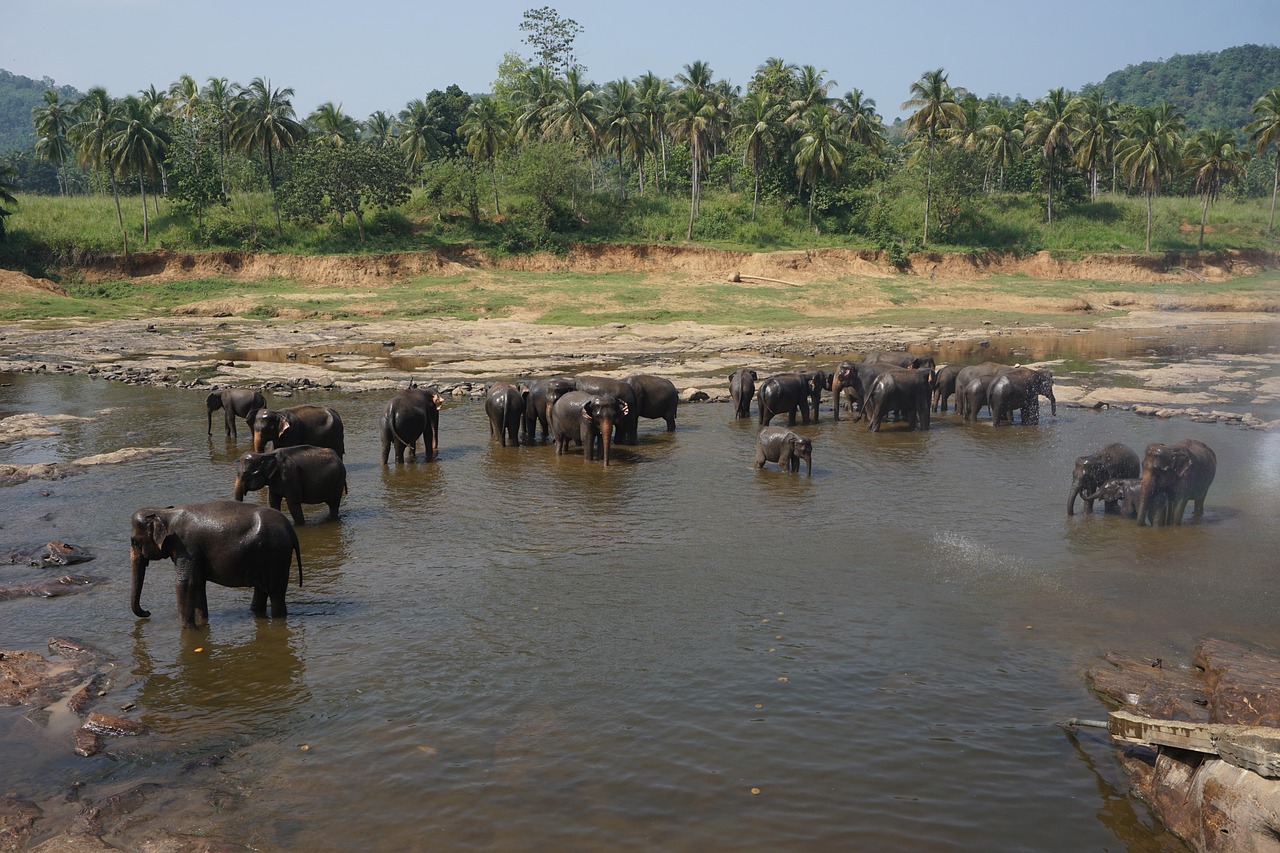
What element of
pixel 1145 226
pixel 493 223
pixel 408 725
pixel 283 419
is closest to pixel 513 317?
pixel 493 223

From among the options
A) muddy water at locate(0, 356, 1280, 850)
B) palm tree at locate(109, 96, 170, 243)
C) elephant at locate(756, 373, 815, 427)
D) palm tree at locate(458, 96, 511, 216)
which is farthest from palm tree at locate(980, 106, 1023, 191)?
muddy water at locate(0, 356, 1280, 850)

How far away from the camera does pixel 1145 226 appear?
221 feet

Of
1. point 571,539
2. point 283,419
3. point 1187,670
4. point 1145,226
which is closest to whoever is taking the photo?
point 1187,670

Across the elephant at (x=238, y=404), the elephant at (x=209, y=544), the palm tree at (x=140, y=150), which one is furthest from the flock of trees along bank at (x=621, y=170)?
the elephant at (x=209, y=544)

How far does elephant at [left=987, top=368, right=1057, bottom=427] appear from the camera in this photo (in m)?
22.0

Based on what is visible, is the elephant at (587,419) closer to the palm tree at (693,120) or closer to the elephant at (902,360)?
the elephant at (902,360)

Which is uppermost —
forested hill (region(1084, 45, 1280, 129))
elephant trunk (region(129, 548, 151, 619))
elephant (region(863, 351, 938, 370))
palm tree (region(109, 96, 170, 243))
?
forested hill (region(1084, 45, 1280, 129))

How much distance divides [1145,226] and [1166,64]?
14019cm

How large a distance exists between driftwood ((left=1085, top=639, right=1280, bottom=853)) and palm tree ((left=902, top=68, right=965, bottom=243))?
55.0 metres

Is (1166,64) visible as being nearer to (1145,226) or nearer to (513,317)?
(1145,226)

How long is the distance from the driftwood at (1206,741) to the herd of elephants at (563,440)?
553 centimetres

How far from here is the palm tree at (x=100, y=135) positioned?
2238 inches

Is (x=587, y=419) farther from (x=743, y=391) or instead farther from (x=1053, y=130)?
(x=1053, y=130)

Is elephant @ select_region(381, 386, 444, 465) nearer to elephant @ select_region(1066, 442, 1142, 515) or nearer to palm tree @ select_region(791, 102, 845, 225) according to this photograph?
elephant @ select_region(1066, 442, 1142, 515)
